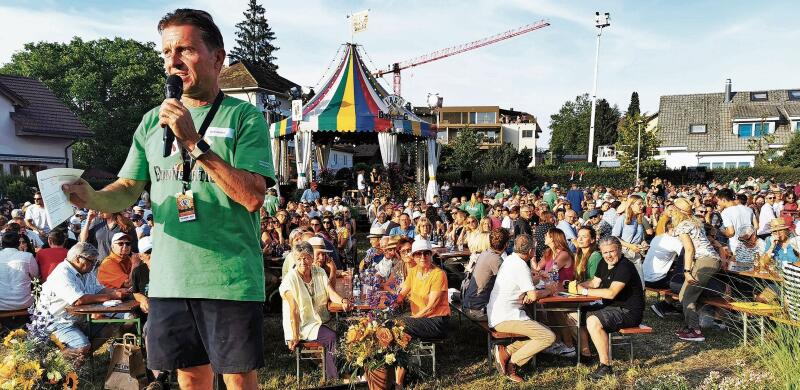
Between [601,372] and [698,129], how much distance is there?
4578 cm

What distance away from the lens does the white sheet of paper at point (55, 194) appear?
175cm

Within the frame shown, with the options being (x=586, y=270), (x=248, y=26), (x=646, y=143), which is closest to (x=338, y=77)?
(x=586, y=270)

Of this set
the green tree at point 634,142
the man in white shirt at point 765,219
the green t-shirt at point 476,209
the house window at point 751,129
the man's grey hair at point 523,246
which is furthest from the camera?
the house window at point 751,129

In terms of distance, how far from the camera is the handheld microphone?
1.69 metres

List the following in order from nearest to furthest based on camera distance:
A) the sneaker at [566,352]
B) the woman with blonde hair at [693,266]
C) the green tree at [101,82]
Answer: the sneaker at [566,352] < the woman with blonde hair at [693,266] < the green tree at [101,82]

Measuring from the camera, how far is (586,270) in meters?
6.81

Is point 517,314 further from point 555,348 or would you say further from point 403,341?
point 403,341

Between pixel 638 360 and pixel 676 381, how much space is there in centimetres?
286

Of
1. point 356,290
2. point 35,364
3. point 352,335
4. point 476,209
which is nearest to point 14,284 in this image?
point 35,364

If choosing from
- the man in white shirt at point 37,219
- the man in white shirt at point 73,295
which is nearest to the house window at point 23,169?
the man in white shirt at point 37,219

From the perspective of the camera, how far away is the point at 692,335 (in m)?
6.67

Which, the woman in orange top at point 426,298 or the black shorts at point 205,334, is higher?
the black shorts at point 205,334

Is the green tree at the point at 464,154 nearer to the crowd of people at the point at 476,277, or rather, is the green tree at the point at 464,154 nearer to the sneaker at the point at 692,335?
the crowd of people at the point at 476,277

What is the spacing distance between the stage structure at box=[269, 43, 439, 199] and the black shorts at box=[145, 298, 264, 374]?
1749cm
